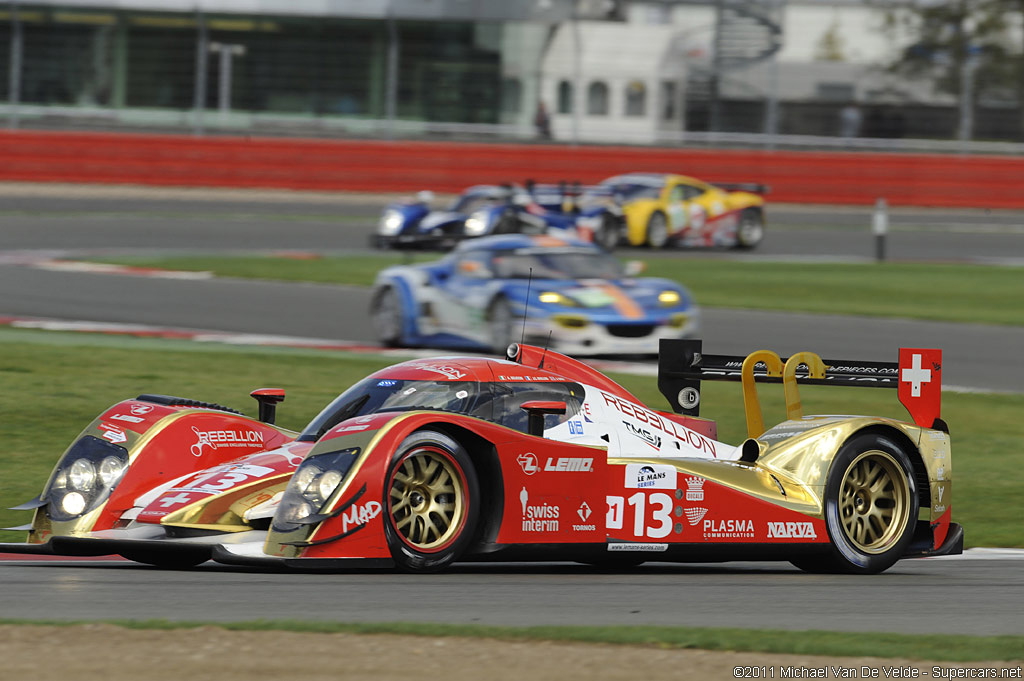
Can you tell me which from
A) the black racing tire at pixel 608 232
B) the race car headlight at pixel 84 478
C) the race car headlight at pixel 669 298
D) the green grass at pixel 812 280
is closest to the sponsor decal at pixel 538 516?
the race car headlight at pixel 84 478

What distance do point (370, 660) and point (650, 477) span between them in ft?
7.57

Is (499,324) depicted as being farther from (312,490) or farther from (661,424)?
(312,490)

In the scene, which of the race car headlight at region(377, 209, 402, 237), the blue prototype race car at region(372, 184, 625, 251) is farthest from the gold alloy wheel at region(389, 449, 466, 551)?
the race car headlight at region(377, 209, 402, 237)

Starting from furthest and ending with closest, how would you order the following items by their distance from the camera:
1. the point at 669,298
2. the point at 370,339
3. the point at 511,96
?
the point at 511,96, the point at 370,339, the point at 669,298

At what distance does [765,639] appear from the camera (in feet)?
17.8

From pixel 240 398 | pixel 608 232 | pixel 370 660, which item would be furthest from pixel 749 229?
pixel 370 660

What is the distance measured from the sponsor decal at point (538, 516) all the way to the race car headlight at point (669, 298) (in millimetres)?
9392

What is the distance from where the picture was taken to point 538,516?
6.70m

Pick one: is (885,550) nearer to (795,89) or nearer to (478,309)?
(478,309)

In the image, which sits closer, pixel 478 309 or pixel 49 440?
pixel 49 440

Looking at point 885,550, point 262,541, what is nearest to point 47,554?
point 262,541

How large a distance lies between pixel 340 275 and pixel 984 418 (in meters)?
11.7

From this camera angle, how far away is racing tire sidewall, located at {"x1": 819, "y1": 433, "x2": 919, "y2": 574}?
7.34 metres

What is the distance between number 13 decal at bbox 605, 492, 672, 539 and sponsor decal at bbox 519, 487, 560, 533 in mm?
264
